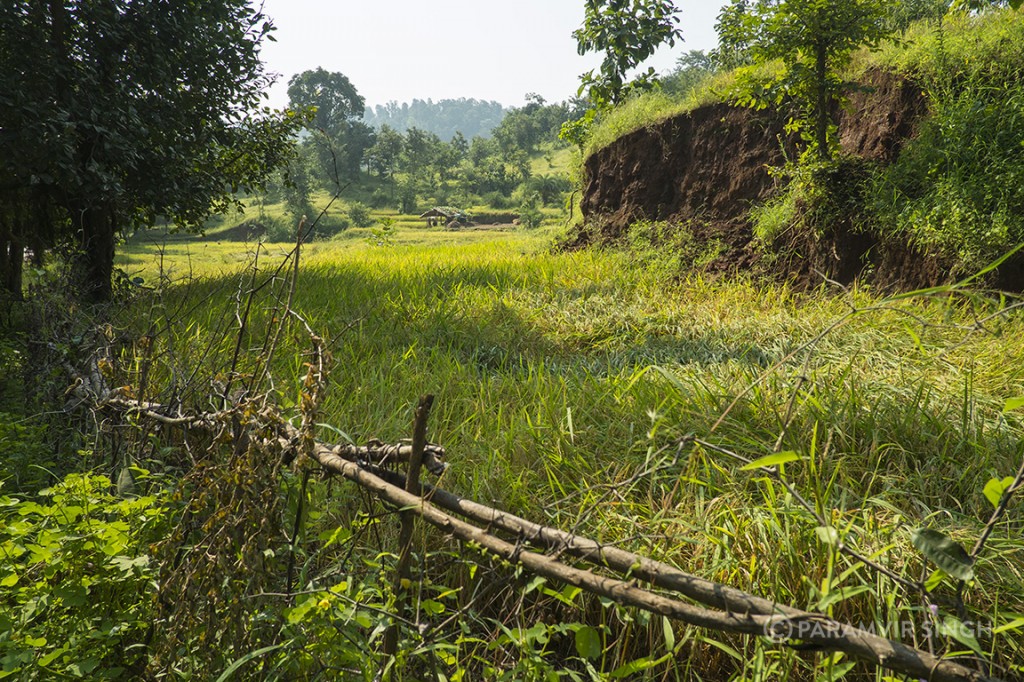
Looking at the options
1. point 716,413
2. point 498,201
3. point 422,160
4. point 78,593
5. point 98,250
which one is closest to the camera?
point 78,593

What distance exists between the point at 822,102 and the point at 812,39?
564 millimetres

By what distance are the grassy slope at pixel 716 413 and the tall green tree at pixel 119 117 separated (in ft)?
6.07

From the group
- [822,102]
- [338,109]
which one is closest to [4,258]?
[822,102]

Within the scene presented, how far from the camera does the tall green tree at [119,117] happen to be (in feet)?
15.9

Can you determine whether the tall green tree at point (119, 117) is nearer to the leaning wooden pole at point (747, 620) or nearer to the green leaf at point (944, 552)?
the leaning wooden pole at point (747, 620)

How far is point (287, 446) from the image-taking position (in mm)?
1373

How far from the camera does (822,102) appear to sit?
5.33 m

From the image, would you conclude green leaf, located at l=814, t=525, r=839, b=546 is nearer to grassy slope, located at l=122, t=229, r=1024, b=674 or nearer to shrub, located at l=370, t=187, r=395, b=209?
grassy slope, located at l=122, t=229, r=1024, b=674

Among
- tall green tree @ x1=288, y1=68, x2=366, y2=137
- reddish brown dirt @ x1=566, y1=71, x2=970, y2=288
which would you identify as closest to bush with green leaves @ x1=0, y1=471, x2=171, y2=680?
reddish brown dirt @ x1=566, y1=71, x2=970, y2=288

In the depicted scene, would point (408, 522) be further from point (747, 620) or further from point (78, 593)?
point (78, 593)

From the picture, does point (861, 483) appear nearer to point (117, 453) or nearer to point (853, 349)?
point (853, 349)

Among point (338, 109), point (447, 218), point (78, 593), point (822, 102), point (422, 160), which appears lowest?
point (78, 593)

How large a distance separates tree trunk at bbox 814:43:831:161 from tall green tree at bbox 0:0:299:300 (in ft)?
19.5

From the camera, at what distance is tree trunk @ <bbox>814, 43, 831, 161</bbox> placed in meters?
5.25
